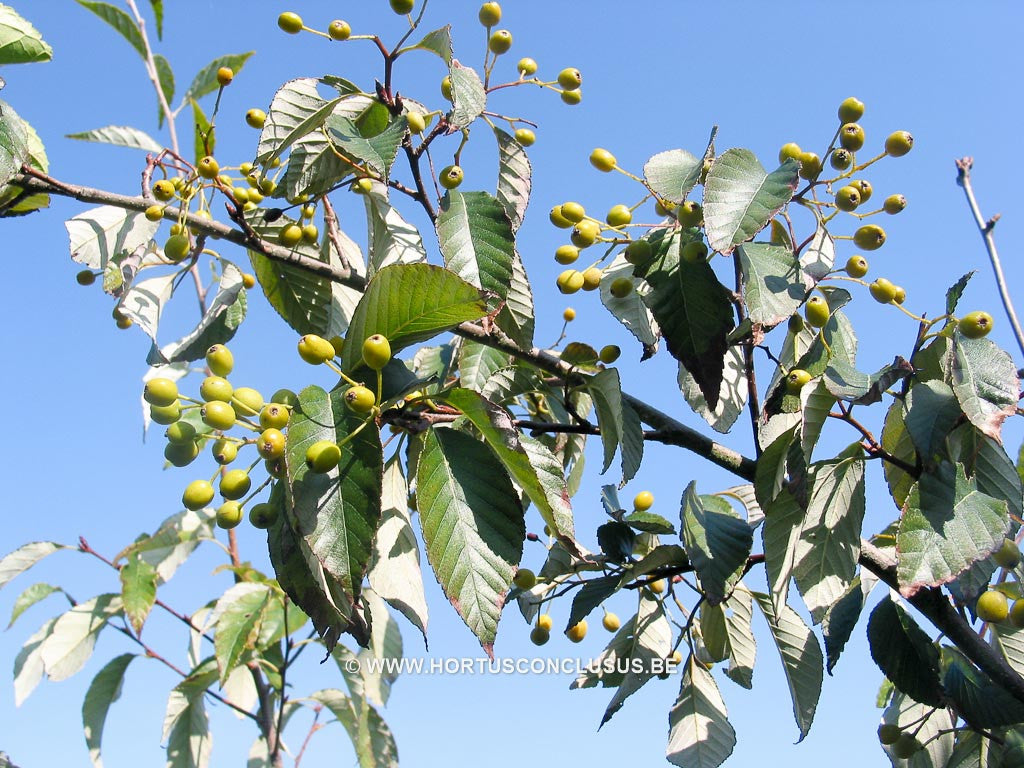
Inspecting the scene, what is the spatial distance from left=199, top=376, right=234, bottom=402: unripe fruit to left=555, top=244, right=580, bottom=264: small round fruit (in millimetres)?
676

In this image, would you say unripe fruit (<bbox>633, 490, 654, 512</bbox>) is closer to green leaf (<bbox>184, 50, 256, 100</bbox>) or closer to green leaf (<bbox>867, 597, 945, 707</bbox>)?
green leaf (<bbox>867, 597, 945, 707</bbox>)

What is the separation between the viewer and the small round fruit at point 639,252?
150cm

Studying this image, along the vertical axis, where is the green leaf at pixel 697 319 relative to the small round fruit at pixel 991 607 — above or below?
above

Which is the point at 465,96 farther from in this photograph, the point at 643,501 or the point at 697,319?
the point at 643,501

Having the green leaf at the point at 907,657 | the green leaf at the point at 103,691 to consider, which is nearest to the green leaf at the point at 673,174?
the green leaf at the point at 907,657

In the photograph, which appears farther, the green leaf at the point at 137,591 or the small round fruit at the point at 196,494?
the green leaf at the point at 137,591

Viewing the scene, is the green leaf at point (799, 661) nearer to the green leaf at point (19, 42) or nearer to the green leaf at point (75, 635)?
the green leaf at point (19, 42)

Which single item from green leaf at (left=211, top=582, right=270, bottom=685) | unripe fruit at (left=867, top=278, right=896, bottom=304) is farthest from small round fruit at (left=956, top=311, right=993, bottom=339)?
green leaf at (left=211, top=582, right=270, bottom=685)

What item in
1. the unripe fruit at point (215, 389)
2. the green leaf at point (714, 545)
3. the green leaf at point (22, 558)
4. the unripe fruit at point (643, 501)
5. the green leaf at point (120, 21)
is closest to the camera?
the unripe fruit at point (215, 389)

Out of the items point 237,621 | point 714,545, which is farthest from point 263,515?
point 237,621

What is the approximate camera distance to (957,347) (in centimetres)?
130

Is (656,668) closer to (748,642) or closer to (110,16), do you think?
(748,642)

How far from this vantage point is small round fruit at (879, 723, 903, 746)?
1.72m

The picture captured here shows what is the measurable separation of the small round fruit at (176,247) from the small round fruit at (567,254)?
70cm
